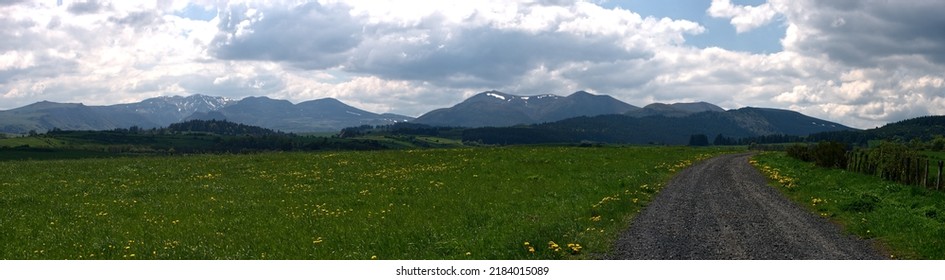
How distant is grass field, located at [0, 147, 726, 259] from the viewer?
63.7 feet

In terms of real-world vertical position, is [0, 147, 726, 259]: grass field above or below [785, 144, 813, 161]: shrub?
below

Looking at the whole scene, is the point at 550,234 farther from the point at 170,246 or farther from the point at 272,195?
the point at 272,195

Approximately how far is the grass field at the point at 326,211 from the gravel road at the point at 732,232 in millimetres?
1041

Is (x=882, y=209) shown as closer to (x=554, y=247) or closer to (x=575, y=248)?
(x=575, y=248)

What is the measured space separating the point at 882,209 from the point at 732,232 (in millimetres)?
9306

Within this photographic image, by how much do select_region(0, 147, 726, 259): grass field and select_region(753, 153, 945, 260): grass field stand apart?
724 cm

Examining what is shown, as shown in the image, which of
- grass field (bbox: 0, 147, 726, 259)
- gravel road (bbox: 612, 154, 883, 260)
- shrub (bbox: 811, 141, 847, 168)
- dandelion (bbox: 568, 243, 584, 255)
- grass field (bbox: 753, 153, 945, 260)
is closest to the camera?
gravel road (bbox: 612, 154, 883, 260)

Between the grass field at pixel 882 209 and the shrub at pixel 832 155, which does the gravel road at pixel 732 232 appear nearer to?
the grass field at pixel 882 209

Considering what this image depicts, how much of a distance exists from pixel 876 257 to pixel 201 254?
704 inches

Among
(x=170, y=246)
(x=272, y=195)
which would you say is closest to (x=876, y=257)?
(x=170, y=246)

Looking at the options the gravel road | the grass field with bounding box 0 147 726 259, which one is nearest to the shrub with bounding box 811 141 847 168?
the grass field with bounding box 0 147 726 259

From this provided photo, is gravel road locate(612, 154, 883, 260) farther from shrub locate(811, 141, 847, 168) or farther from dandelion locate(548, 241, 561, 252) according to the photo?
shrub locate(811, 141, 847, 168)

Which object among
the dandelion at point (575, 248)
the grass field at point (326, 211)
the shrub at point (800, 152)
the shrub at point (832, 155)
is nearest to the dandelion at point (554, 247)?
the grass field at point (326, 211)

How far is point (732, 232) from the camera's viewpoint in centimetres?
2075
